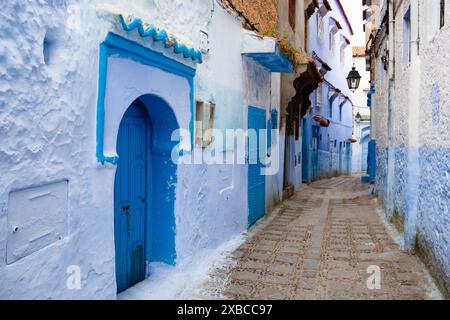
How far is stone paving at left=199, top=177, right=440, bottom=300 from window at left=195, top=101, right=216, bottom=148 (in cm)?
170

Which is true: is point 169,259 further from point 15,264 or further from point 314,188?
point 314,188

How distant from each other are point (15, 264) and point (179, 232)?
8.91ft

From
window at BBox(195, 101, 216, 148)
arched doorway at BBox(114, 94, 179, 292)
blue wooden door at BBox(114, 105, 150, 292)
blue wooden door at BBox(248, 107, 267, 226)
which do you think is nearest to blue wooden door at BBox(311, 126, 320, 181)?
blue wooden door at BBox(248, 107, 267, 226)

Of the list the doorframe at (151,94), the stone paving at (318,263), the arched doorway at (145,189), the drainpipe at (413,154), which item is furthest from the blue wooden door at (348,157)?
the arched doorway at (145,189)

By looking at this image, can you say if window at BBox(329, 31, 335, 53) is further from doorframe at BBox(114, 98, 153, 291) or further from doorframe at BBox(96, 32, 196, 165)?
doorframe at BBox(96, 32, 196, 165)

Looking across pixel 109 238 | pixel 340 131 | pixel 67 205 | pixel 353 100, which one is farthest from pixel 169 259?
pixel 353 100

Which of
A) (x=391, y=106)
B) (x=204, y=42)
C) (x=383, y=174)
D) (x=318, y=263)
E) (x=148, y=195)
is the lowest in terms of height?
(x=318, y=263)

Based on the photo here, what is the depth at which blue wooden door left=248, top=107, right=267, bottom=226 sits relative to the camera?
8484mm

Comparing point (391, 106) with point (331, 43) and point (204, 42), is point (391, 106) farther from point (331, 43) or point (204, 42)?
point (331, 43)

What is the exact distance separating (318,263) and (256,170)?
3.30m

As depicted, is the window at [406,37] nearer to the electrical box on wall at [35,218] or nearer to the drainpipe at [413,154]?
the drainpipe at [413,154]

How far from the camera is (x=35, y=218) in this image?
2.89 metres

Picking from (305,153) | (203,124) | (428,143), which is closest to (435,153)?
(428,143)

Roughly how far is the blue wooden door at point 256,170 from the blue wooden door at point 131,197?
3.60m
